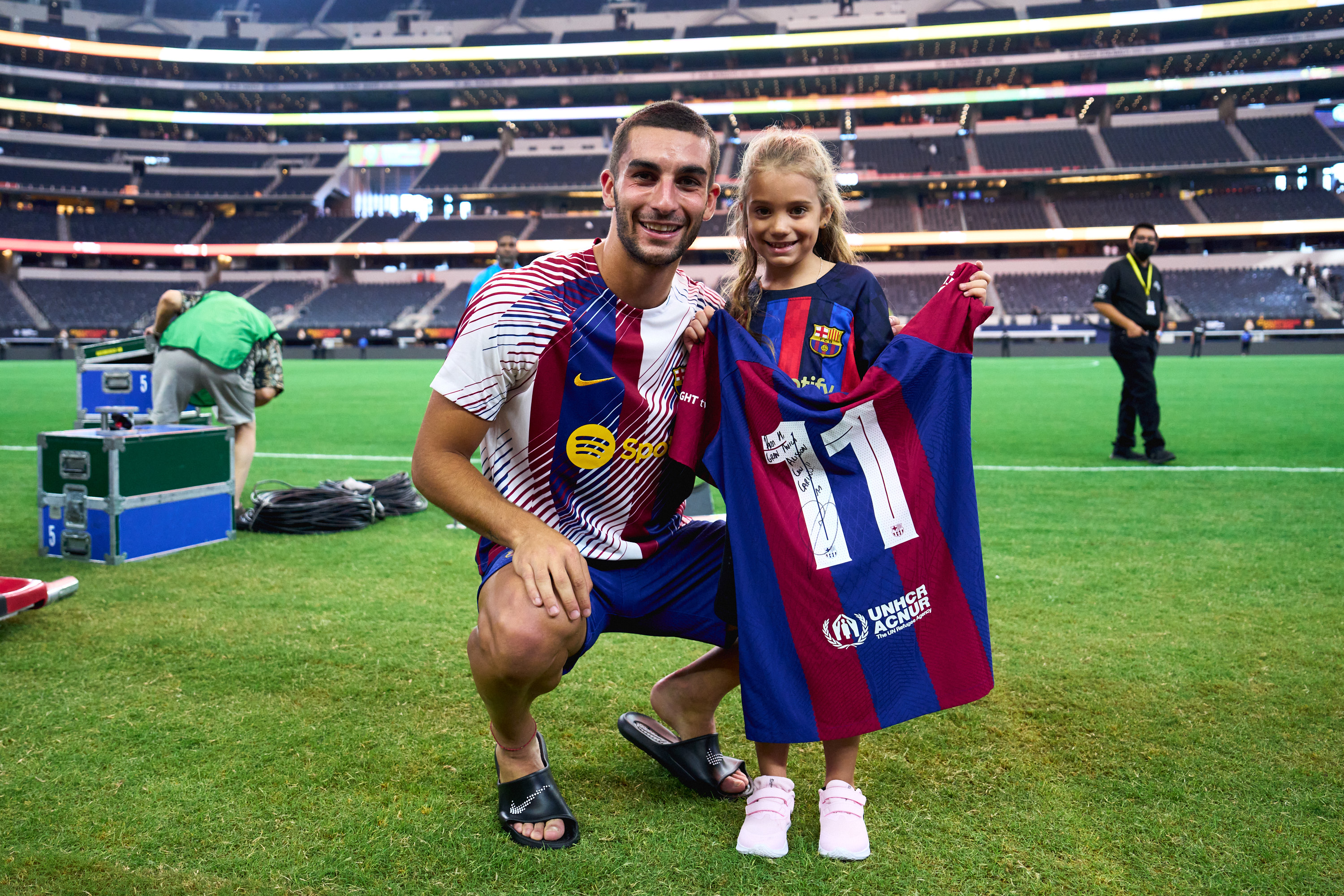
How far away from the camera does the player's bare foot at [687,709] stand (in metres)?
2.43

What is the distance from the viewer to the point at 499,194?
52750 millimetres

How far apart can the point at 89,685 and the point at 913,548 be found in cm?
264

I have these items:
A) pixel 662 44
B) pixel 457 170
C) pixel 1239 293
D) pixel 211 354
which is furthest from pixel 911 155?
pixel 211 354

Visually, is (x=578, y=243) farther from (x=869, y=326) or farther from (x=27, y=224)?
(x=869, y=326)

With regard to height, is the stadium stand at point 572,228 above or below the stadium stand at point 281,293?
above

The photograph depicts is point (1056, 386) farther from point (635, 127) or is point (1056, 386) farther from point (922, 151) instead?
point (922, 151)

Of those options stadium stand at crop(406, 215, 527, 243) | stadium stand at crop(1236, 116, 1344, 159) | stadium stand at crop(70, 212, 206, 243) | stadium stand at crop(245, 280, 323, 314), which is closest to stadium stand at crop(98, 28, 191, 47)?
stadium stand at crop(70, 212, 206, 243)

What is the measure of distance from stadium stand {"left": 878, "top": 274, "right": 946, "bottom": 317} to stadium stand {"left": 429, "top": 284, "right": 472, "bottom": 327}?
68.9ft

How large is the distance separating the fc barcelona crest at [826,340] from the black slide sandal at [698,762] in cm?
109

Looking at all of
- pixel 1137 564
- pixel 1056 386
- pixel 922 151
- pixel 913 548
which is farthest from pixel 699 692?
pixel 922 151

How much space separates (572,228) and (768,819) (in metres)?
50.6

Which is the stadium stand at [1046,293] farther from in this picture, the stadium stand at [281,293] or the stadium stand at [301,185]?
the stadium stand at [301,185]

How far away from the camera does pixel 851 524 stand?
214cm

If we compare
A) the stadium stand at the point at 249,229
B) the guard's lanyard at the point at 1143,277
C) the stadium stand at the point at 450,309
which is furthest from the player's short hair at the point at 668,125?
the stadium stand at the point at 249,229
